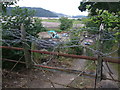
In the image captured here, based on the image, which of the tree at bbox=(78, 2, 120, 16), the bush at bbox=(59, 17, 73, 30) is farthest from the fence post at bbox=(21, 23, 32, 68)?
the bush at bbox=(59, 17, 73, 30)

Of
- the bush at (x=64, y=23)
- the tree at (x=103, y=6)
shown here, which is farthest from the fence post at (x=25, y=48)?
the bush at (x=64, y=23)

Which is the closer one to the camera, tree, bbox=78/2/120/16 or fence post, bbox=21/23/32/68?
fence post, bbox=21/23/32/68

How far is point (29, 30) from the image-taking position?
12.0 ft

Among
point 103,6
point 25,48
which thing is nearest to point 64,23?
point 103,6

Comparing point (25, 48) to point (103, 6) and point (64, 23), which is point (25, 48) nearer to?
point (103, 6)

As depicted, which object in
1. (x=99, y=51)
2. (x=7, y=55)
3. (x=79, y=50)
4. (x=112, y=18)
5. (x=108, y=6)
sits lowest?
(x=79, y=50)

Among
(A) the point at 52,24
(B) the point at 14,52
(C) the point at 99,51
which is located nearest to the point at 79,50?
(A) the point at 52,24

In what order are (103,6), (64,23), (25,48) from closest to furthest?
(25,48)
(103,6)
(64,23)

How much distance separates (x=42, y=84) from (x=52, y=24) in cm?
248

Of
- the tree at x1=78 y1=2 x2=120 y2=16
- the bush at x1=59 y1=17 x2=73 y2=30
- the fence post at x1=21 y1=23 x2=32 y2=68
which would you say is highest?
the tree at x1=78 y1=2 x2=120 y2=16

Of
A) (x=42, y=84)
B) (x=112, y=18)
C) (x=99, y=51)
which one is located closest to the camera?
(x=99, y=51)

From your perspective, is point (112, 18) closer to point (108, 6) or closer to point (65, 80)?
point (108, 6)

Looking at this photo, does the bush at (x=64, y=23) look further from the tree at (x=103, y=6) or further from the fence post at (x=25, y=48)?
the fence post at (x=25, y=48)

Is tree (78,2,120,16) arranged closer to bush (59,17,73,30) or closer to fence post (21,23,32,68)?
bush (59,17,73,30)
